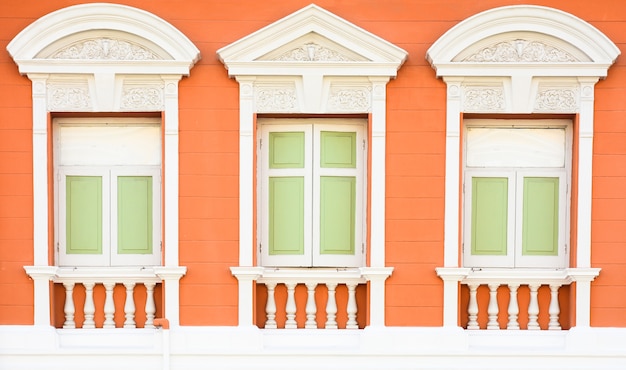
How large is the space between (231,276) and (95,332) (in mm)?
1444

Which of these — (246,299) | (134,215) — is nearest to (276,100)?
(134,215)

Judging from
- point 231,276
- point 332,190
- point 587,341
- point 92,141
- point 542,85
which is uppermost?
point 542,85

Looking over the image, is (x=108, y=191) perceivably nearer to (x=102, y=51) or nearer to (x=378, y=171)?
(x=102, y=51)

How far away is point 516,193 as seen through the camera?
23.1ft

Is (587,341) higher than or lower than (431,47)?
lower

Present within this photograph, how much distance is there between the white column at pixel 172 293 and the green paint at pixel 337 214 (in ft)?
4.66

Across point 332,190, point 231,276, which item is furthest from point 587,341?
point 231,276

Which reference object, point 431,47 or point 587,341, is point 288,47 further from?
point 587,341

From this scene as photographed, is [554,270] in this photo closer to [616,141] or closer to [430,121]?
[616,141]

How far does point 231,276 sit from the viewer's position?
6.90 m

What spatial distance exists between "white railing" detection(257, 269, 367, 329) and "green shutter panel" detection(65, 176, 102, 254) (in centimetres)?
170

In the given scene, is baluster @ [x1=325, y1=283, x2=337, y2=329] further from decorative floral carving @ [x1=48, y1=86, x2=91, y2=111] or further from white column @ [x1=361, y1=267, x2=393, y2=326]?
decorative floral carving @ [x1=48, y1=86, x2=91, y2=111]

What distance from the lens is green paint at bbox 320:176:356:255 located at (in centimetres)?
708

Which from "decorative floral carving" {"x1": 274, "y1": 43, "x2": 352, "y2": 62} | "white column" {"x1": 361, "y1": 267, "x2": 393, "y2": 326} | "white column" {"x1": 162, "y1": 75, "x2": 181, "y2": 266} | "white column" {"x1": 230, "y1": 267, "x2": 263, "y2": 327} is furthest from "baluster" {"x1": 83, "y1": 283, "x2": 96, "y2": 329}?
"decorative floral carving" {"x1": 274, "y1": 43, "x2": 352, "y2": 62}
